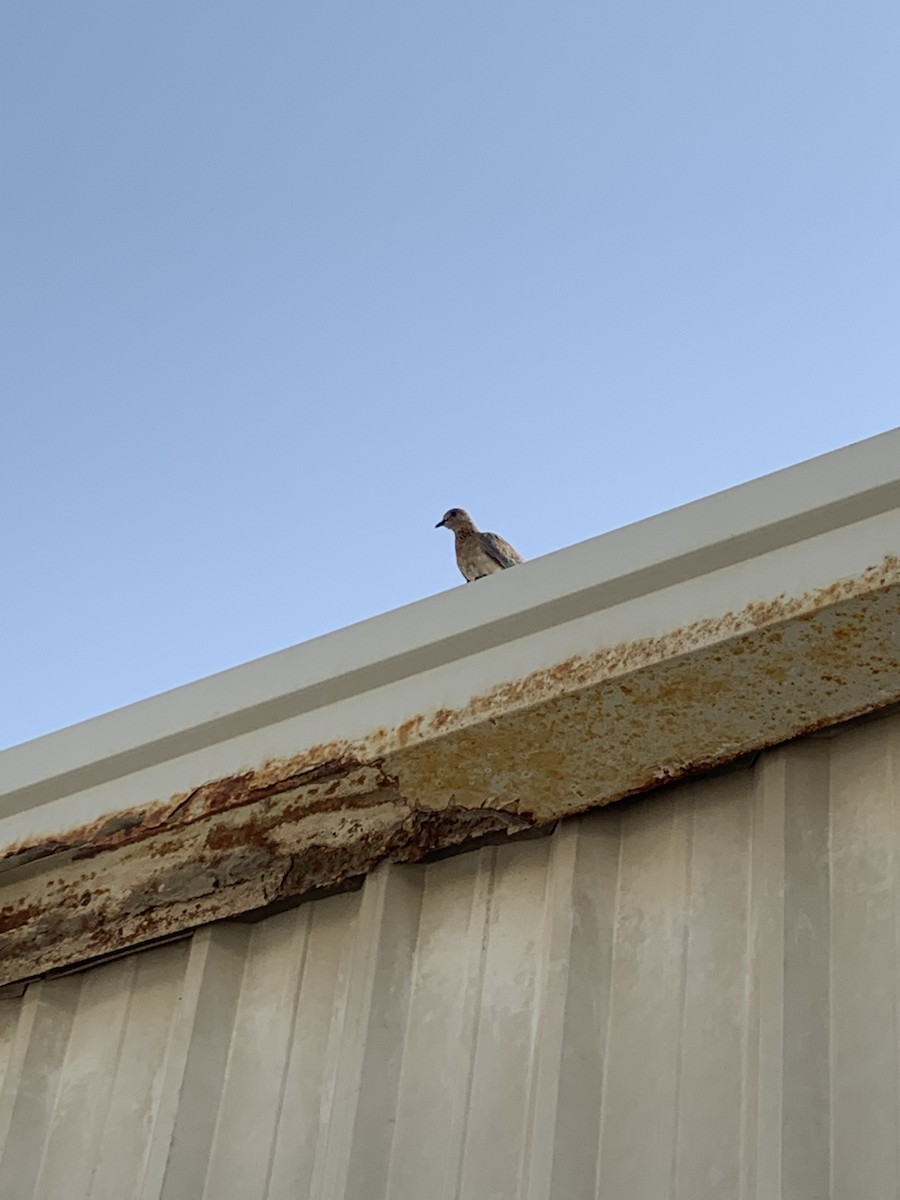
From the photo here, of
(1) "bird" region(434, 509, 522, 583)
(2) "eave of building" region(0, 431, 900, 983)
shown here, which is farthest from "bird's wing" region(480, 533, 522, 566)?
(2) "eave of building" region(0, 431, 900, 983)

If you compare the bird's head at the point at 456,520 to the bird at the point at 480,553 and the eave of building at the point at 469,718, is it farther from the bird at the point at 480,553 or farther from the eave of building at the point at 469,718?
the eave of building at the point at 469,718

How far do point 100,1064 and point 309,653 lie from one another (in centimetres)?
78

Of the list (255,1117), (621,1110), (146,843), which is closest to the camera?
(621,1110)

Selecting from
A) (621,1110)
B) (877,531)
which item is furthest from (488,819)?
(877,531)

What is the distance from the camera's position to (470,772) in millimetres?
2635

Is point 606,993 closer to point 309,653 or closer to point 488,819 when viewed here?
point 488,819

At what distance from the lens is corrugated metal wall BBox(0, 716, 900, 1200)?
2.20 meters

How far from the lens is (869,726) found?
8.11 feet

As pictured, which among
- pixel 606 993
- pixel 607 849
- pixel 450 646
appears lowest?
pixel 606 993

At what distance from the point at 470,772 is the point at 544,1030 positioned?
0.41 m

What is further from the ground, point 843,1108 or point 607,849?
point 607,849

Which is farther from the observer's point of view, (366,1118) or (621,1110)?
(366,1118)

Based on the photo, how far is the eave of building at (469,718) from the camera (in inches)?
93.8

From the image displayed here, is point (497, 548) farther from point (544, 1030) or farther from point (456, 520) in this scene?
point (544, 1030)
